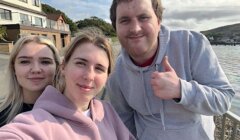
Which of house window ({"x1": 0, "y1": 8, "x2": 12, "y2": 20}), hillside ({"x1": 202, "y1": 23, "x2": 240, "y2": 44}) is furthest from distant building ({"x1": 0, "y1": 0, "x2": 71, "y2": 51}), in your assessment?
hillside ({"x1": 202, "y1": 23, "x2": 240, "y2": 44})

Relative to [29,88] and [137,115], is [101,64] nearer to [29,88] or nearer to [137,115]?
[137,115]

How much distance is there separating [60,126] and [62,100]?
0.22m

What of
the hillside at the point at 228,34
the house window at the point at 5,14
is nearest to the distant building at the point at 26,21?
the house window at the point at 5,14

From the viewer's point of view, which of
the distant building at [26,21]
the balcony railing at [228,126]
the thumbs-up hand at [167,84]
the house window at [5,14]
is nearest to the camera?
the thumbs-up hand at [167,84]

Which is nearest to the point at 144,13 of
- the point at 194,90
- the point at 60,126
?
the point at 194,90

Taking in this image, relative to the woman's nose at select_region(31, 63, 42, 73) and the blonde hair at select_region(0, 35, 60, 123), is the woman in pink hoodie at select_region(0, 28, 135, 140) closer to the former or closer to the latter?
the woman's nose at select_region(31, 63, 42, 73)

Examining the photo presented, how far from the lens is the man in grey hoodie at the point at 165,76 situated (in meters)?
2.12

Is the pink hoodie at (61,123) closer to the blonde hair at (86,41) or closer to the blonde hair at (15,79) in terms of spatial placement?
the blonde hair at (86,41)

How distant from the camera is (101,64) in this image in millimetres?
2074

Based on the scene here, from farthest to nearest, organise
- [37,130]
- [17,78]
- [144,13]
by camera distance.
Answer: [17,78], [144,13], [37,130]

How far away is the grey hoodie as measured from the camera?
215 centimetres

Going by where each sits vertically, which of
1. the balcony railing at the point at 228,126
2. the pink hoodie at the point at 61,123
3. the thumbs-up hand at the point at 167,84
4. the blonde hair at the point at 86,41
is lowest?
the balcony railing at the point at 228,126

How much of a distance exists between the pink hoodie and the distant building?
29.5 m

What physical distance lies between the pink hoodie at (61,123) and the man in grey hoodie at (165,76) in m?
0.27
